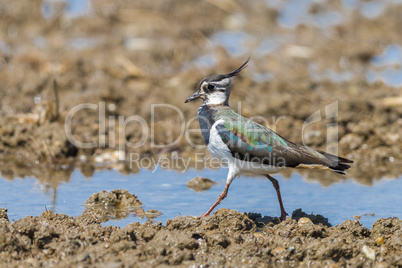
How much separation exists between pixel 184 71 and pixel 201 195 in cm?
535

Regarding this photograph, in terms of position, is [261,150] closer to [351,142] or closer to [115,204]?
[115,204]

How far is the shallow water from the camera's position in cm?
664

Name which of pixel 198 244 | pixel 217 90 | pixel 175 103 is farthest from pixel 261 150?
pixel 175 103

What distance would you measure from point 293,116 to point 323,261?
536 centimetres

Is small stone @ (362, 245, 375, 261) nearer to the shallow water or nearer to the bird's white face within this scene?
the shallow water

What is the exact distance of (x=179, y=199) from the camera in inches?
280

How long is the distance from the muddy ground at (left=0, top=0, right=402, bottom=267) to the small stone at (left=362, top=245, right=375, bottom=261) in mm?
14

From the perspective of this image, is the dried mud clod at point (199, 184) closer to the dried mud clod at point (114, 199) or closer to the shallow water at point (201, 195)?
the shallow water at point (201, 195)

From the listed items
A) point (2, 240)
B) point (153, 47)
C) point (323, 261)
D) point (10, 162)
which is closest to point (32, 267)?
point (2, 240)

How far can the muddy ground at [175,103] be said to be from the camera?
5004 millimetres

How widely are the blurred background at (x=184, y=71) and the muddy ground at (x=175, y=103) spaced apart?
3cm

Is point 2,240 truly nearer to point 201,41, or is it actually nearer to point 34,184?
point 34,184

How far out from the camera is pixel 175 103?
423 inches

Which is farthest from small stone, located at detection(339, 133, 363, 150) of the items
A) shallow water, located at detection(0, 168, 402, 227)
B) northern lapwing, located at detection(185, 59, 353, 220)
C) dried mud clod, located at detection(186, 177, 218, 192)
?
northern lapwing, located at detection(185, 59, 353, 220)
